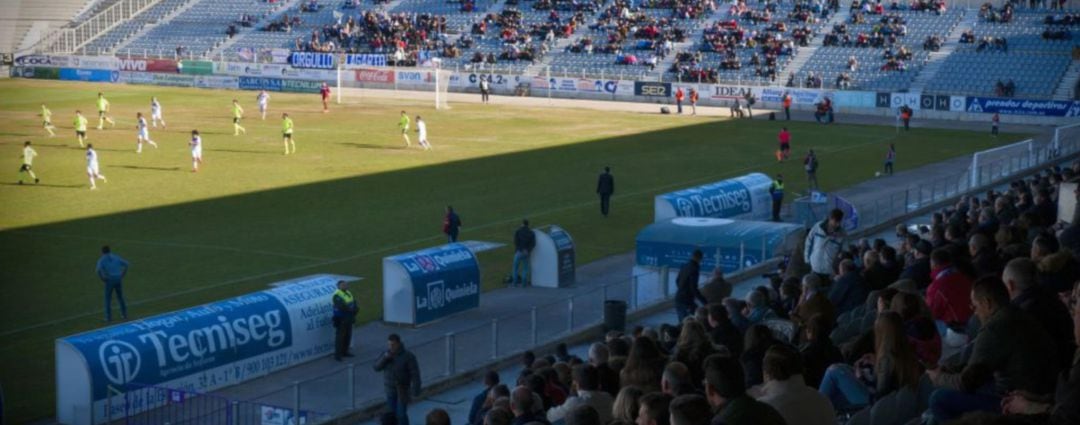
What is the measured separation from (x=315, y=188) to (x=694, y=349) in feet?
102

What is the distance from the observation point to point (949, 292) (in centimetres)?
1382

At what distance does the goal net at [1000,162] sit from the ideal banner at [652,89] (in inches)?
1227

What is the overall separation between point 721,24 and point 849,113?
15780 millimetres

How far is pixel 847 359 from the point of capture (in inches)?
445

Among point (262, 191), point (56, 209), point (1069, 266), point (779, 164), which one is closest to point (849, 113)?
point (779, 164)

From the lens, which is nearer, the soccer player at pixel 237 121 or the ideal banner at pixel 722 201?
the ideal banner at pixel 722 201

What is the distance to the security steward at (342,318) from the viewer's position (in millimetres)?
21359

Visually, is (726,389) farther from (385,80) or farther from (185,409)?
(385,80)

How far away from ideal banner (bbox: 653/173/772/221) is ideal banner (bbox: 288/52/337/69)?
180ft

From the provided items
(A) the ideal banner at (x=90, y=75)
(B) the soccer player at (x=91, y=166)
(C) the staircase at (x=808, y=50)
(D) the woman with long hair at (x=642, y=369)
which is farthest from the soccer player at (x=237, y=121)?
(D) the woman with long hair at (x=642, y=369)

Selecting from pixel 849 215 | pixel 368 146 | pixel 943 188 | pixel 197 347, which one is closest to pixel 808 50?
pixel 368 146

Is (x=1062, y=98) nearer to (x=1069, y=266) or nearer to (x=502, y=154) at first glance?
(x=502, y=154)

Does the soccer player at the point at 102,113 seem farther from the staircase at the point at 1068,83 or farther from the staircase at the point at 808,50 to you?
the staircase at the point at 1068,83

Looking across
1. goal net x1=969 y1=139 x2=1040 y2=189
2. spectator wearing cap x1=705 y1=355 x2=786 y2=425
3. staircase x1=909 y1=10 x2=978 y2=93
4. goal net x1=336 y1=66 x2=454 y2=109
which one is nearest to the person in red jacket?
spectator wearing cap x1=705 y1=355 x2=786 y2=425
